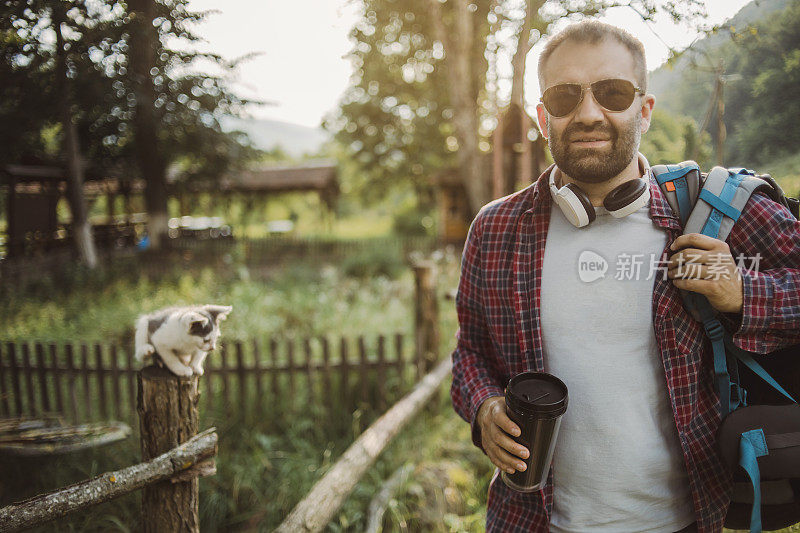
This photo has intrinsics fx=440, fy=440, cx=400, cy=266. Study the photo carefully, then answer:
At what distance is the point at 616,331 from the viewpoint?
57.0 inches

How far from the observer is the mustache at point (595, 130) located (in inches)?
57.2

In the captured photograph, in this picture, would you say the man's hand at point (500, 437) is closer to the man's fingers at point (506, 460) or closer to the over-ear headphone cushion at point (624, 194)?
the man's fingers at point (506, 460)

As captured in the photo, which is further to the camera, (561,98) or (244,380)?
(244,380)

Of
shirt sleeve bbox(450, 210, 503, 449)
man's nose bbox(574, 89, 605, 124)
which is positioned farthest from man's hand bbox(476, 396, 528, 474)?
man's nose bbox(574, 89, 605, 124)

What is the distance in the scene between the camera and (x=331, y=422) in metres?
4.45

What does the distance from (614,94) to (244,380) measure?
13.8 ft

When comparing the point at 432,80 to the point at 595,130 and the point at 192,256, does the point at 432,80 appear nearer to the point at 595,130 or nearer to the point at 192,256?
the point at 192,256

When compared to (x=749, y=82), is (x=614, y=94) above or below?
below

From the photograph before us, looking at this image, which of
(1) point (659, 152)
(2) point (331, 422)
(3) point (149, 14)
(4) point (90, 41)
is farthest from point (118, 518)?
(1) point (659, 152)

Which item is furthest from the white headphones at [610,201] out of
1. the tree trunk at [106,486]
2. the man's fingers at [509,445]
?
the tree trunk at [106,486]

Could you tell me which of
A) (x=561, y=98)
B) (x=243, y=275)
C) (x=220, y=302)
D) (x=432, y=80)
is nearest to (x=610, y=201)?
(x=561, y=98)

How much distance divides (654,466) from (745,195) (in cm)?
90

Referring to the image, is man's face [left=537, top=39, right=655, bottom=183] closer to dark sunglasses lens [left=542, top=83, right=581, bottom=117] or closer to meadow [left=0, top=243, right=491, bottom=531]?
dark sunglasses lens [left=542, top=83, right=581, bottom=117]

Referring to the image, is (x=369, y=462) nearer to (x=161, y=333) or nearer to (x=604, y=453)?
(x=161, y=333)
